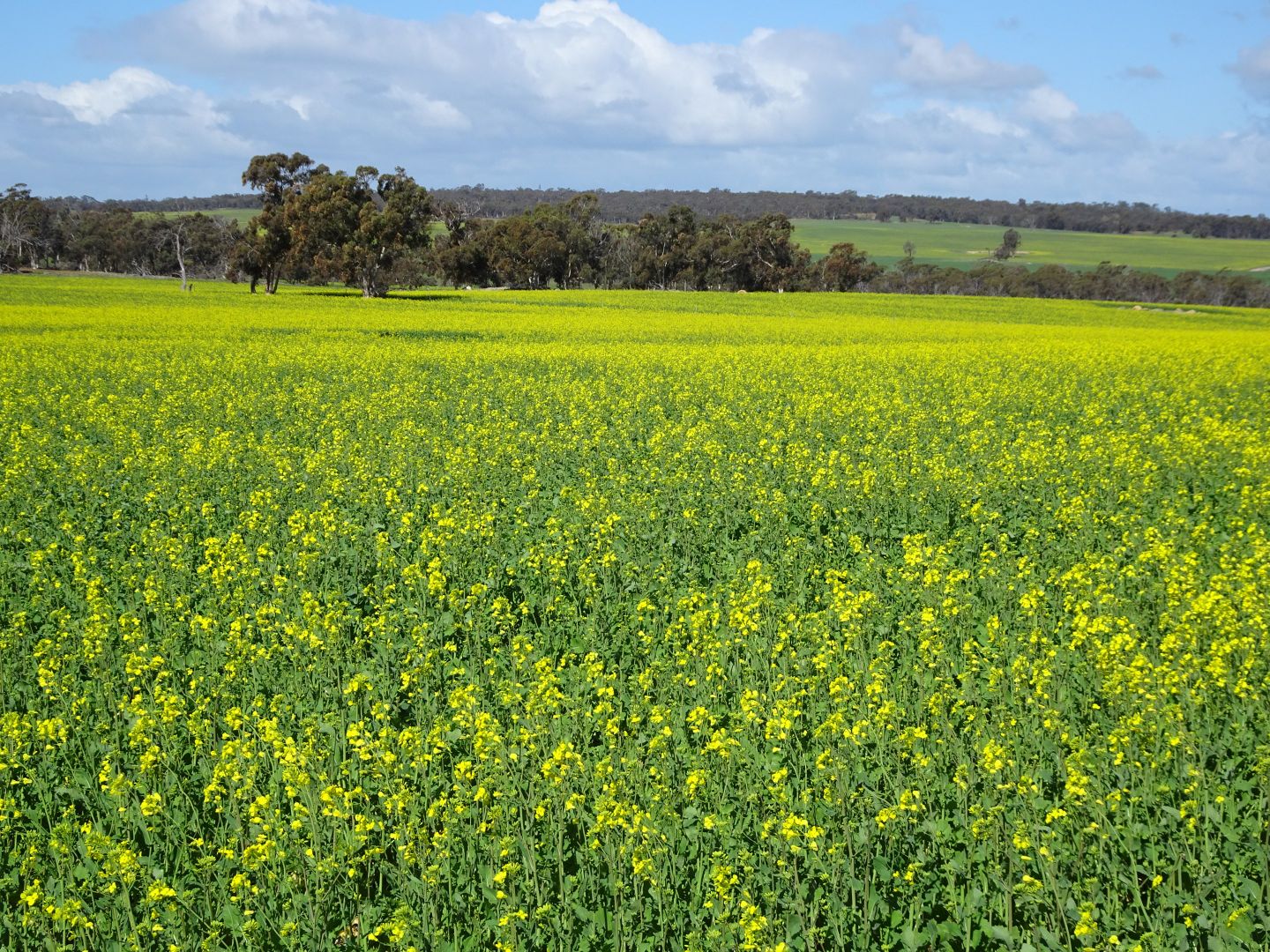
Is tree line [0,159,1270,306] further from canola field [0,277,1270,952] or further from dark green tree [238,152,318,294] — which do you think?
canola field [0,277,1270,952]

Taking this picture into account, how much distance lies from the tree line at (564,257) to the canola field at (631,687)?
68.5 metres

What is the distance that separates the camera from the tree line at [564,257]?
10019cm

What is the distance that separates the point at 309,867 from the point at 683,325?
47439mm

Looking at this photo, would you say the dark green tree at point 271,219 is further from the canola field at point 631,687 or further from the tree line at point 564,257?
the canola field at point 631,687

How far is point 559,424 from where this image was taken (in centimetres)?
1847

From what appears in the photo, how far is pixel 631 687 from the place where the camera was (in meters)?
7.78

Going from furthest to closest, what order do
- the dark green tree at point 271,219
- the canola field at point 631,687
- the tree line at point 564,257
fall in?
the tree line at point 564,257, the dark green tree at point 271,219, the canola field at point 631,687

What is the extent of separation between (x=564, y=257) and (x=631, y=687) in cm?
10253

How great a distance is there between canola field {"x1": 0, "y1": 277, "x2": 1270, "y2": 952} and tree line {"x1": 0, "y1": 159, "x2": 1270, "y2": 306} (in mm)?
68468

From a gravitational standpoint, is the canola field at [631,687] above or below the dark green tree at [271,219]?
below

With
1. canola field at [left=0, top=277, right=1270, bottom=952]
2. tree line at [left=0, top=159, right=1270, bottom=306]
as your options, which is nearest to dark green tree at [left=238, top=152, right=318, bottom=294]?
tree line at [left=0, top=159, right=1270, bottom=306]

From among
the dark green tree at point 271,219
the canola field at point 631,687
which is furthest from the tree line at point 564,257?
the canola field at point 631,687

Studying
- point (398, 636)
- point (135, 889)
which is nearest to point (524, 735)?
point (135, 889)

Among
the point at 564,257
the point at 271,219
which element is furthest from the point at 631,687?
the point at 564,257
